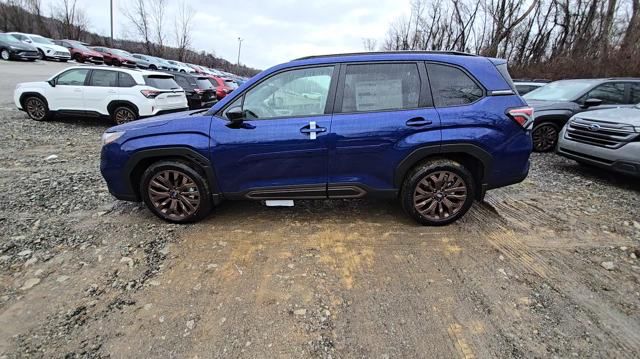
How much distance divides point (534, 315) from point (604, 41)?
84.4 ft

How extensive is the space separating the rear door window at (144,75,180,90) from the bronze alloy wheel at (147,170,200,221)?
6.55m

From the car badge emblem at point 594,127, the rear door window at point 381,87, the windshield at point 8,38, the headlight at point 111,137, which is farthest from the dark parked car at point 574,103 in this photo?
the windshield at point 8,38

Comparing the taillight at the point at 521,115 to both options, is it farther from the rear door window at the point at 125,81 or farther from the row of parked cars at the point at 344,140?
the rear door window at the point at 125,81

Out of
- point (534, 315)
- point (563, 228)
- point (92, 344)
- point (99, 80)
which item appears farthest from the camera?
point (99, 80)

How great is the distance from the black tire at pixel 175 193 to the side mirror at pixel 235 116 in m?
0.69

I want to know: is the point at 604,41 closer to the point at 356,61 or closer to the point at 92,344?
the point at 356,61

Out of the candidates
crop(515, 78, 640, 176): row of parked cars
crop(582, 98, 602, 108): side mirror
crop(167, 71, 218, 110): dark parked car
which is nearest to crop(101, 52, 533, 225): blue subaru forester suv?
crop(515, 78, 640, 176): row of parked cars

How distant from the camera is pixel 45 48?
27953 mm

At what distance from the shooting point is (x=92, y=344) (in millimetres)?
2344

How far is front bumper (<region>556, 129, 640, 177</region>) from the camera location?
514 centimetres

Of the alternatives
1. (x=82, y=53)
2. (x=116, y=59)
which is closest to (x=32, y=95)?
(x=116, y=59)

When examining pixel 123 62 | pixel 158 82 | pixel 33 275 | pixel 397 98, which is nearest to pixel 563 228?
pixel 397 98

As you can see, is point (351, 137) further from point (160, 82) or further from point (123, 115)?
point (123, 115)

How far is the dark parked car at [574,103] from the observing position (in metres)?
7.65
